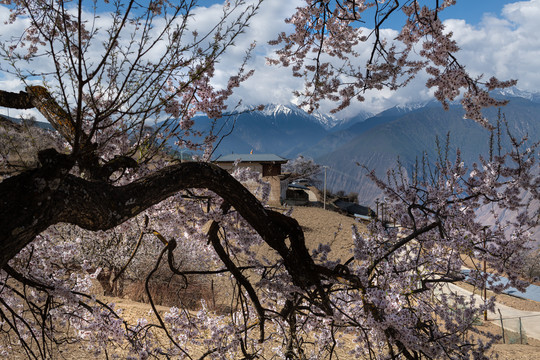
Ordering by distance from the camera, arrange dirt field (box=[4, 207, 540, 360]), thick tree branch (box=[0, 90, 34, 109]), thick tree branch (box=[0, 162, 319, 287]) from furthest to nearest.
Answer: dirt field (box=[4, 207, 540, 360]), thick tree branch (box=[0, 90, 34, 109]), thick tree branch (box=[0, 162, 319, 287])

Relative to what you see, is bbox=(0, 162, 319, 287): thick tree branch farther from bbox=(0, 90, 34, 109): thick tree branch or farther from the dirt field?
bbox=(0, 90, 34, 109): thick tree branch

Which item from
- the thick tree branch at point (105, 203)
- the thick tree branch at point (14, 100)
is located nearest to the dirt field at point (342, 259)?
the thick tree branch at point (105, 203)

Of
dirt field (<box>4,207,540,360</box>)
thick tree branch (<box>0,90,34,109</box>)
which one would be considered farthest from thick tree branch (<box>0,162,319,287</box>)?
thick tree branch (<box>0,90,34,109</box>)

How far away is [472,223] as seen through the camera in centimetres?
421

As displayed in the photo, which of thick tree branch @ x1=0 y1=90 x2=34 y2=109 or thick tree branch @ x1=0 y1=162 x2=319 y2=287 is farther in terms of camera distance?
thick tree branch @ x1=0 y1=90 x2=34 y2=109

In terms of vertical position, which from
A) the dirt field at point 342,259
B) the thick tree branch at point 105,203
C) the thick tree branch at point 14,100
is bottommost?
the dirt field at point 342,259

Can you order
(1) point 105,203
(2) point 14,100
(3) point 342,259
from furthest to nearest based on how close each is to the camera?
(3) point 342,259 < (2) point 14,100 < (1) point 105,203

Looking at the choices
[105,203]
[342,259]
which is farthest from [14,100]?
[342,259]

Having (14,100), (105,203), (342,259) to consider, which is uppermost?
(14,100)

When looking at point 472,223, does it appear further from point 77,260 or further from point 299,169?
point 299,169

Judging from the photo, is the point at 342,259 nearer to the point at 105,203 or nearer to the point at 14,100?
the point at 14,100

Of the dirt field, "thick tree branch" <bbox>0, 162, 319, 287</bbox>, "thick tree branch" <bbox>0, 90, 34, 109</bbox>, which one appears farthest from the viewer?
the dirt field

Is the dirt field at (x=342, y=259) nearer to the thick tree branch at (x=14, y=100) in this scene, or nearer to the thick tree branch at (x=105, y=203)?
the thick tree branch at (x=105, y=203)

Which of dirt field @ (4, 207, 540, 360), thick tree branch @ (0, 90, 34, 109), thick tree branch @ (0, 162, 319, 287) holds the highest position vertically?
thick tree branch @ (0, 90, 34, 109)
